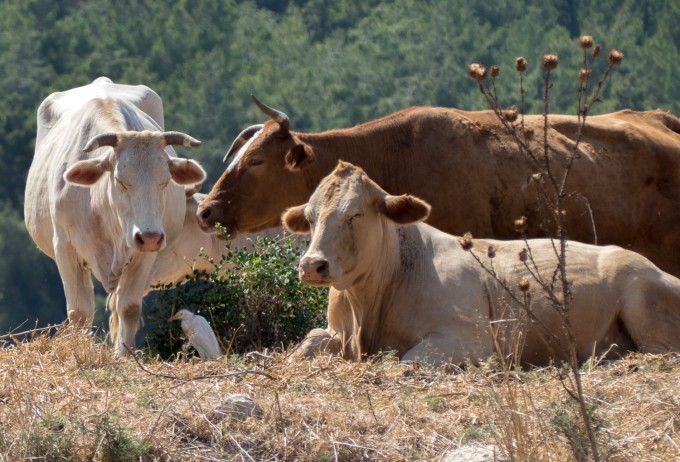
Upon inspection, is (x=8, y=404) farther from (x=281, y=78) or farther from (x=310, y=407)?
(x=281, y=78)

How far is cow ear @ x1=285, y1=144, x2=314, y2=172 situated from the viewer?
11297mm

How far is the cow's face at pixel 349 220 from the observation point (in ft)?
29.0

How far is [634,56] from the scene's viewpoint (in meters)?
51.4

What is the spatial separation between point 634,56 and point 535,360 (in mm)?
43590

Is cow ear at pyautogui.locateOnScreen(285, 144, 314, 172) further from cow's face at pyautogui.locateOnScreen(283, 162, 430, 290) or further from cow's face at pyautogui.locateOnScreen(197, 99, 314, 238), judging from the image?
cow's face at pyautogui.locateOnScreen(283, 162, 430, 290)

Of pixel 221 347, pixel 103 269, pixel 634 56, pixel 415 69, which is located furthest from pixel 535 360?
pixel 415 69

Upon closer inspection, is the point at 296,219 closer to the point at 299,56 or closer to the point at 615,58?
the point at 615,58

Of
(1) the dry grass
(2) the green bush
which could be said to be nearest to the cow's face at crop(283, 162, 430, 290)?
(1) the dry grass

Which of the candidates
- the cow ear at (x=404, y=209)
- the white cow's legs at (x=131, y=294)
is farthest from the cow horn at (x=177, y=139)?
the cow ear at (x=404, y=209)

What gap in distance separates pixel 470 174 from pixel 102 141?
2.80 m

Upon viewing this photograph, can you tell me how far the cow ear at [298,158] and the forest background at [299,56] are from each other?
3397 cm

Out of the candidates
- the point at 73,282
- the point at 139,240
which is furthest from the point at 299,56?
the point at 139,240

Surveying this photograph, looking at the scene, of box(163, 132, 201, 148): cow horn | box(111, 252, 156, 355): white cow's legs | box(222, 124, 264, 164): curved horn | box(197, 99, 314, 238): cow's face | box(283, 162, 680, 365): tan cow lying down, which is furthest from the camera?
box(222, 124, 264, 164): curved horn

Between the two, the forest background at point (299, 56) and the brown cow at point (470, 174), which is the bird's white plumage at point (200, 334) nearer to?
the brown cow at point (470, 174)
